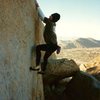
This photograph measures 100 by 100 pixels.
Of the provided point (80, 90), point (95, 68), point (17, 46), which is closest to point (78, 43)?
point (95, 68)

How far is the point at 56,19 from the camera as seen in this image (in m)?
8.27

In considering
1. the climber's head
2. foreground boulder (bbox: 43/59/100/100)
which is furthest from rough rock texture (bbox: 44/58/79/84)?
the climber's head

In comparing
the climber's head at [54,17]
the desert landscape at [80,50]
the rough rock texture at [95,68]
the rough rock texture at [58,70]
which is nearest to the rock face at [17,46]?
the climber's head at [54,17]

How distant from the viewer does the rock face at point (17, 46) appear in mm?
6250

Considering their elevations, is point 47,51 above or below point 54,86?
above

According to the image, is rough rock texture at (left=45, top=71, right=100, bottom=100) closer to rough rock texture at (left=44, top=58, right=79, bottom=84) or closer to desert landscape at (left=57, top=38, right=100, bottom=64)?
rough rock texture at (left=44, top=58, right=79, bottom=84)

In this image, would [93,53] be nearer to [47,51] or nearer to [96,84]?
[96,84]

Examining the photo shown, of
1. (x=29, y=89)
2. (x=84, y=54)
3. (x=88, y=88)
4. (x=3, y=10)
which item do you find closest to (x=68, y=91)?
(x=88, y=88)

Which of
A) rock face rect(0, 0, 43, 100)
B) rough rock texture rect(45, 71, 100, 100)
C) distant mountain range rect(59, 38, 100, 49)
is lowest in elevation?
distant mountain range rect(59, 38, 100, 49)

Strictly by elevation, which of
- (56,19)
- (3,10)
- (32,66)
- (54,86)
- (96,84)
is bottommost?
(54,86)

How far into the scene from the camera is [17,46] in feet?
24.0

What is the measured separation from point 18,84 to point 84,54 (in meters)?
29.5

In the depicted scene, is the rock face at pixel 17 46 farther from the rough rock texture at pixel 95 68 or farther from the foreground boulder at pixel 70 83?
the rough rock texture at pixel 95 68

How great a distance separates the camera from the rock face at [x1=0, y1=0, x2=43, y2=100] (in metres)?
6.25
